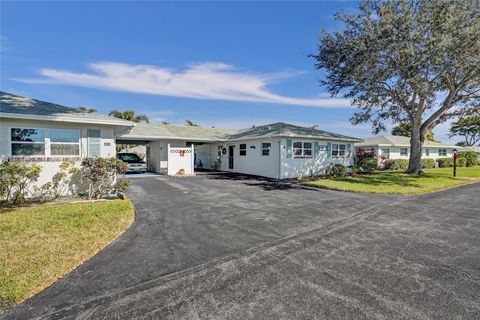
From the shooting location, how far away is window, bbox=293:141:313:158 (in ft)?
59.3

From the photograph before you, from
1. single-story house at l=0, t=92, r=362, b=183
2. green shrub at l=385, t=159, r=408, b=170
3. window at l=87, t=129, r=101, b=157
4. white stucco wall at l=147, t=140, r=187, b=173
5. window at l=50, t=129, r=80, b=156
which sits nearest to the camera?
single-story house at l=0, t=92, r=362, b=183

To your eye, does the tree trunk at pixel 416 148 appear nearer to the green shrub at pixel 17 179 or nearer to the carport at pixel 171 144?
the carport at pixel 171 144

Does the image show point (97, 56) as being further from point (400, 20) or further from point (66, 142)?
point (400, 20)

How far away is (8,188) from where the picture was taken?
784 centimetres

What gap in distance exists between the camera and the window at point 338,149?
823 inches

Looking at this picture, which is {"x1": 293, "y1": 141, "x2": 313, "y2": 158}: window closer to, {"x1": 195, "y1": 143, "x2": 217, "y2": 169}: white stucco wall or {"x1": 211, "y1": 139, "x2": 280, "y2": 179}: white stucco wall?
{"x1": 211, "y1": 139, "x2": 280, "y2": 179}: white stucco wall

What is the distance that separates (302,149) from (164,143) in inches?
441

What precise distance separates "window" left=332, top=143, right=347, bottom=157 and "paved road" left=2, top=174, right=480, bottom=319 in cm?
1349

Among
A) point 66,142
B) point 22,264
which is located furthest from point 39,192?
point 22,264

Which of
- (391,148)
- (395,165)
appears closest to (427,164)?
(391,148)

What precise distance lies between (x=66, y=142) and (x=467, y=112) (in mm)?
26087

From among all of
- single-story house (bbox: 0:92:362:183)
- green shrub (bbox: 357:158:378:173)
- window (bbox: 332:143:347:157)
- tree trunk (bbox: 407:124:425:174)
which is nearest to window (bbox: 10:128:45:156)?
single-story house (bbox: 0:92:362:183)

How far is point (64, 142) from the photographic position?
9.66 metres

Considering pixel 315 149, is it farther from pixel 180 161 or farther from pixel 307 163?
pixel 180 161
